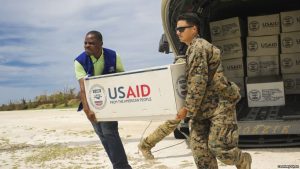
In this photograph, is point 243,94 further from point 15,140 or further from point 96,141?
point 15,140

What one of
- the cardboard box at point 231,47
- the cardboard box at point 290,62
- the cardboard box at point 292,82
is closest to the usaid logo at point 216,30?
the cardboard box at point 231,47

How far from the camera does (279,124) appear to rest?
638cm

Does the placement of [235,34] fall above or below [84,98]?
above

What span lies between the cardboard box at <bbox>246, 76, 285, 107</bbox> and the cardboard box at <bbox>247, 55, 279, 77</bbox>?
639mm

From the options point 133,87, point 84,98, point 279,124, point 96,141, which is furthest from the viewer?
point 96,141

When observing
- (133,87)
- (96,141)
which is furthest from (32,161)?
(133,87)

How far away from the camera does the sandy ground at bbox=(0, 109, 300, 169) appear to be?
5.91 m

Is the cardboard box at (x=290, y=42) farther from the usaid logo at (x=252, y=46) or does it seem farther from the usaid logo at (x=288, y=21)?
the usaid logo at (x=252, y=46)

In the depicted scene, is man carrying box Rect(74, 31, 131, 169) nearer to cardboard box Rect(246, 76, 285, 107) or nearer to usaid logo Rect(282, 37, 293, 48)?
cardboard box Rect(246, 76, 285, 107)

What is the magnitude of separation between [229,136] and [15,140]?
693 centimetres

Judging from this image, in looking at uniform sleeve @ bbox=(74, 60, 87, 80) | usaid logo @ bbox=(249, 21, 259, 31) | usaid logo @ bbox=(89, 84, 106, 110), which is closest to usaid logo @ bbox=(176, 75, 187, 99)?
usaid logo @ bbox=(89, 84, 106, 110)

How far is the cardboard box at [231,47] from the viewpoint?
883cm

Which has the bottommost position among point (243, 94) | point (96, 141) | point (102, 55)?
point (96, 141)

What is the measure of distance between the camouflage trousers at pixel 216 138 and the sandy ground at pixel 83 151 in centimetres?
133
